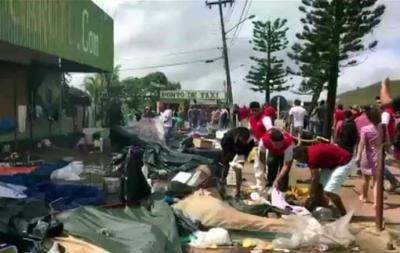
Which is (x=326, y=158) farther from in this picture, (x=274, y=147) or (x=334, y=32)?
(x=334, y=32)

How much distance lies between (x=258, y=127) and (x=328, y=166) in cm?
326

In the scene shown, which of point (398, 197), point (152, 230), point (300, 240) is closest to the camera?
point (152, 230)

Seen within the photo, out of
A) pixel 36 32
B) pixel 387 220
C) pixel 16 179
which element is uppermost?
pixel 36 32

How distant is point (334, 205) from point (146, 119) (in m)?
8.88

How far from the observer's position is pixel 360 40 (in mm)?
33656

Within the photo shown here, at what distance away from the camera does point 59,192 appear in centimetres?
933

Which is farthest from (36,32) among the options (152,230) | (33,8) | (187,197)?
(152,230)

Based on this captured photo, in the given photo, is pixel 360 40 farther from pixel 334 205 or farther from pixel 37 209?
pixel 37 209

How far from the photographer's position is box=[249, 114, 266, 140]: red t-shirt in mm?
13083

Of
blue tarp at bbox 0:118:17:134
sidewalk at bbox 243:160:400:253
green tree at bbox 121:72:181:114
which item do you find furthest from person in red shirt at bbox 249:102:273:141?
green tree at bbox 121:72:181:114

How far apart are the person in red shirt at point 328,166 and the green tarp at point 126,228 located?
253cm

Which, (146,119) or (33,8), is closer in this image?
(33,8)

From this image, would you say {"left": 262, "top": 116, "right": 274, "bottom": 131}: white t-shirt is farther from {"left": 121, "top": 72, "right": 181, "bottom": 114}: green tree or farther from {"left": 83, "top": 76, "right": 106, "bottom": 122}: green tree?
{"left": 121, "top": 72, "right": 181, "bottom": 114}: green tree

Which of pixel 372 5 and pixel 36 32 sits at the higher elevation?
pixel 372 5
